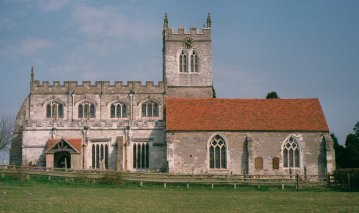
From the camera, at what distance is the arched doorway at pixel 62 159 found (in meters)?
45.4

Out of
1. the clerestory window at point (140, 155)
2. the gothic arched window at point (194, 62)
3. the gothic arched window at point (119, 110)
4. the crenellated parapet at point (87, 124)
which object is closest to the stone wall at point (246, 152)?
the clerestory window at point (140, 155)

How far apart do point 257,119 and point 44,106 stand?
20.6m

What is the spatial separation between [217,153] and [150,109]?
977cm

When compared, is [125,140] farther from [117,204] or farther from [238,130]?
[117,204]

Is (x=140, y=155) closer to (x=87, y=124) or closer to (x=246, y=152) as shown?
(x=87, y=124)

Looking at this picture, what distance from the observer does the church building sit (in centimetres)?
4412

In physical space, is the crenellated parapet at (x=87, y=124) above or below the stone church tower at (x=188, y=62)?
below

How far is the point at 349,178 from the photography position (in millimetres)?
33406

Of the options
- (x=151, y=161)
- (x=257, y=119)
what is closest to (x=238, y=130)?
(x=257, y=119)

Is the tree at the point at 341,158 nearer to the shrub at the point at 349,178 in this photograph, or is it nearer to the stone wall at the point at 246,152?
the stone wall at the point at 246,152

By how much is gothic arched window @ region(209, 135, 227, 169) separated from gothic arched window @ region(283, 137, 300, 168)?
207 inches

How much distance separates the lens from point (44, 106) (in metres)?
50.3

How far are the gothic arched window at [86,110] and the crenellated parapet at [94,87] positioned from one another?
3.92 ft

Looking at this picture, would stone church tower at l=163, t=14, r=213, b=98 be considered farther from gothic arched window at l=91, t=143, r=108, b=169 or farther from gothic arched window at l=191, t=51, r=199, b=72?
gothic arched window at l=91, t=143, r=108, b=169
